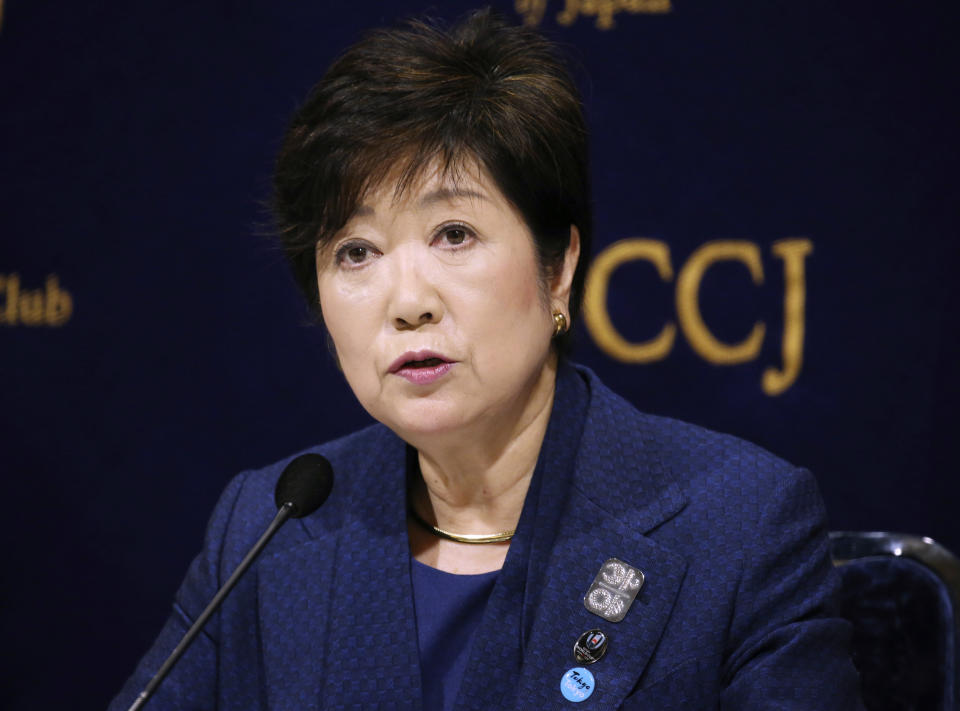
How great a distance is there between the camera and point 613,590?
4.61 feet

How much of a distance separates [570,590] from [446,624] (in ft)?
0.68

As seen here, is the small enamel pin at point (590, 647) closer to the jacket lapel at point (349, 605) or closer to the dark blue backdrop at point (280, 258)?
the jacket lapel at point (349, 605)

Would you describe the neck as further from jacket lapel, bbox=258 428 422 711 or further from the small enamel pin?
the small enamel pin

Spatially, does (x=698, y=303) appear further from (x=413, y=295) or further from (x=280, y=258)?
(x=413, y=295)

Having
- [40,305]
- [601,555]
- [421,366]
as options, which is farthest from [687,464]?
[40,305]

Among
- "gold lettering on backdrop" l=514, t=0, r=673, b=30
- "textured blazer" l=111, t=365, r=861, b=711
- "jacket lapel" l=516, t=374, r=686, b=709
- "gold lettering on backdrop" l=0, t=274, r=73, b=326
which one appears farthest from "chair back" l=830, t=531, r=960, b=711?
"gold lettering on backdrop" l=0, t=274, r=73, b=326

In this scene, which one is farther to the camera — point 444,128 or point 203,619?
point 444,128

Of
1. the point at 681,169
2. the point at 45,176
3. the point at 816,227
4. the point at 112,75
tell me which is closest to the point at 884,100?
the point at 816,227

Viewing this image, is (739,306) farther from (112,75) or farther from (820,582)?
(112,75)

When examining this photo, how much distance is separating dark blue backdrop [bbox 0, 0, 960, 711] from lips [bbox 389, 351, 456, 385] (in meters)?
0.93

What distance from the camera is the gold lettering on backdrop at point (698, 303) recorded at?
7.11 ft

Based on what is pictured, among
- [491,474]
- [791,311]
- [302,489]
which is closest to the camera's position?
[302,489]

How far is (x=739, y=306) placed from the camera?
2.19m

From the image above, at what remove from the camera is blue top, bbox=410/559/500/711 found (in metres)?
1.48
